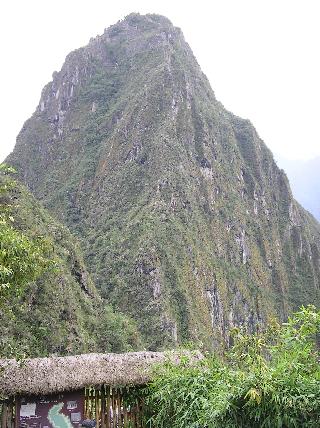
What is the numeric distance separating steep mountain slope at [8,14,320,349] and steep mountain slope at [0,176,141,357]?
9.50 metres

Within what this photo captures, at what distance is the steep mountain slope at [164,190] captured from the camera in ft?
171

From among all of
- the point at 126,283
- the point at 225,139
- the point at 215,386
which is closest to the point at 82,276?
the point at 126,283

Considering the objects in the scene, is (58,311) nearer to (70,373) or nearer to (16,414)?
(70,373)

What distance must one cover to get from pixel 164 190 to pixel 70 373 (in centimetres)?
5148

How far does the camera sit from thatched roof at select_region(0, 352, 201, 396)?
A: 7.07 m

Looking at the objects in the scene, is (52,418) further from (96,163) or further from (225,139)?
(225,139)

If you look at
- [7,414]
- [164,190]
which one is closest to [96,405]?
[7,414]

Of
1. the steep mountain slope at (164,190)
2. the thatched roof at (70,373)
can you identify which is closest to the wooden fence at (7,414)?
the thatched roof at (70,373)

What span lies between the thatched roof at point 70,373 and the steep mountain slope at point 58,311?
11.1m

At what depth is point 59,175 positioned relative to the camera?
75625 millimetres

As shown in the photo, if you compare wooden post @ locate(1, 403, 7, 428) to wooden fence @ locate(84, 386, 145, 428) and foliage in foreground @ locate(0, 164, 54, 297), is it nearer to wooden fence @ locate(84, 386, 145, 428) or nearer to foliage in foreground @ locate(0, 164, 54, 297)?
Result: wooden fence @ locate(84, 386, 145, 428)

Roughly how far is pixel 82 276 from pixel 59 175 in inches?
1577

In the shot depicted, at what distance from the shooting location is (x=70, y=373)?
24.4ft

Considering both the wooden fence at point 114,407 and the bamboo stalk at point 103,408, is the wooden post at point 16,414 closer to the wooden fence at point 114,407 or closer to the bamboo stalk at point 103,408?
the wooden fence at point 114,407
